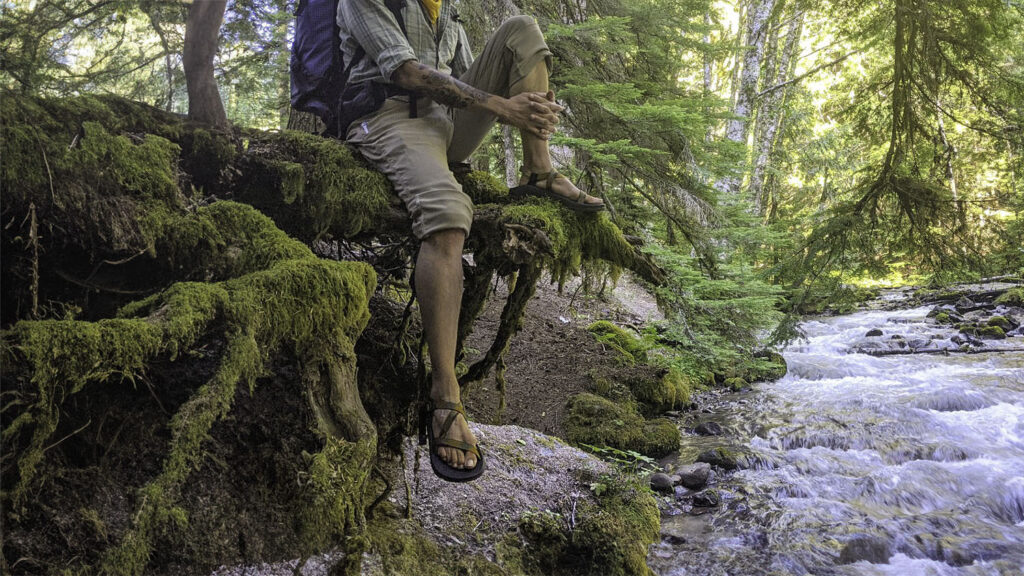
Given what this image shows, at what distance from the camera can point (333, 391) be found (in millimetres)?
2865

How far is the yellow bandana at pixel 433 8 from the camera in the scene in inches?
144

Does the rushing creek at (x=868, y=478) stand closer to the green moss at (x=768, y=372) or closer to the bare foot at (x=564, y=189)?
the green moss at (x=768, y=372)

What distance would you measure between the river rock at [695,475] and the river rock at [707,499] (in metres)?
0.17

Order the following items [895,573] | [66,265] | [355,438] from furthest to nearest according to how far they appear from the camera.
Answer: [895,573]
[355,438]
[66,265]

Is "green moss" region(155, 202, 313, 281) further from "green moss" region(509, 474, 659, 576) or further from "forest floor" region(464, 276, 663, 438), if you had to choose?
"forest floor" region(464, 276, 663, 438)

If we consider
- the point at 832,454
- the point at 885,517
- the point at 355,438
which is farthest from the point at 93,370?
the point at 832,454

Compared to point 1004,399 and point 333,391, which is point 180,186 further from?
point 1004,399

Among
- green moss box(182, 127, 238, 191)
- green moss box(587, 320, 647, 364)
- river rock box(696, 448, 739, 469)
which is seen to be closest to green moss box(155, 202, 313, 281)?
green moss box(182, 127, 238, 191)

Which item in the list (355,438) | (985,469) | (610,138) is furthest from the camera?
(610,138)

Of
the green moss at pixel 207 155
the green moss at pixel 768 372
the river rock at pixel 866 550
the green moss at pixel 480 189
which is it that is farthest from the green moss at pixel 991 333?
the green moss at pixel 207 155

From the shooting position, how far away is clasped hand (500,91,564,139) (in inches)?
134

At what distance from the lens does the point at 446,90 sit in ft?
10.9

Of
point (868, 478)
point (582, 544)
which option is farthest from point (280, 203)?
point (868, 478)

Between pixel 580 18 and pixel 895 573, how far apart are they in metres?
6.55
